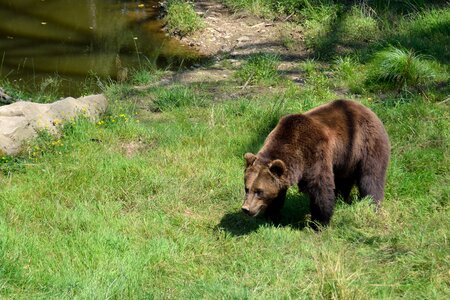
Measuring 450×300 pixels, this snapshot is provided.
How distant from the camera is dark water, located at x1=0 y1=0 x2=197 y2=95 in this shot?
12.7 m

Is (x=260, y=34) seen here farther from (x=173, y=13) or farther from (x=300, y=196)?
(x=300, y=196)

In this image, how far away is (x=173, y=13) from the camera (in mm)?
15070

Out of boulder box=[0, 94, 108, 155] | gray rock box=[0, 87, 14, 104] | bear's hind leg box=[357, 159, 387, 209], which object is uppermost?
bear's hind leg box=[357, 159, 387, 209]

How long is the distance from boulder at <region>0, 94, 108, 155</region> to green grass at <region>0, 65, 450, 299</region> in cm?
18

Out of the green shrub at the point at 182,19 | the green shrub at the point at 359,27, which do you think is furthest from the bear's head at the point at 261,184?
the green shrub at the point at 182,19

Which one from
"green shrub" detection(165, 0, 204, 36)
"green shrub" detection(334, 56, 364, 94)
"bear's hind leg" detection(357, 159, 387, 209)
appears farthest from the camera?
"green shrub" detection(165, 0, 204, 36)

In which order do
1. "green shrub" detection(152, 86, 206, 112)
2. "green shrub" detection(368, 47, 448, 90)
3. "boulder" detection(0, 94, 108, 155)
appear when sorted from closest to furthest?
"boulder" detection(0, 94, 108, 155)
"green shrub" detection(152, 86, 206, 112)
"green shrub" detection(368, 47, 448, 90)

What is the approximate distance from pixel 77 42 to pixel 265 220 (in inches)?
331

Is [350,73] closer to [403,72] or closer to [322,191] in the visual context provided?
[403,72]

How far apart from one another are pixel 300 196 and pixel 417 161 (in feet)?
4.98

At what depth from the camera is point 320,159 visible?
21.9 ft

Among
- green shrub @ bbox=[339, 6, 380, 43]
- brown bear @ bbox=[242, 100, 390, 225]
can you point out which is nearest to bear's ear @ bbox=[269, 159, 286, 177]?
brown bear @ bbox=[242, 100, 390, 225]

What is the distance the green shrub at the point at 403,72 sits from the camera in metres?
10.5

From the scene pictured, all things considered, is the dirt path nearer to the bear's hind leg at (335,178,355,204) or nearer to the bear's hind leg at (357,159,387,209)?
the bear's hind leg at (335,178,355,204)
